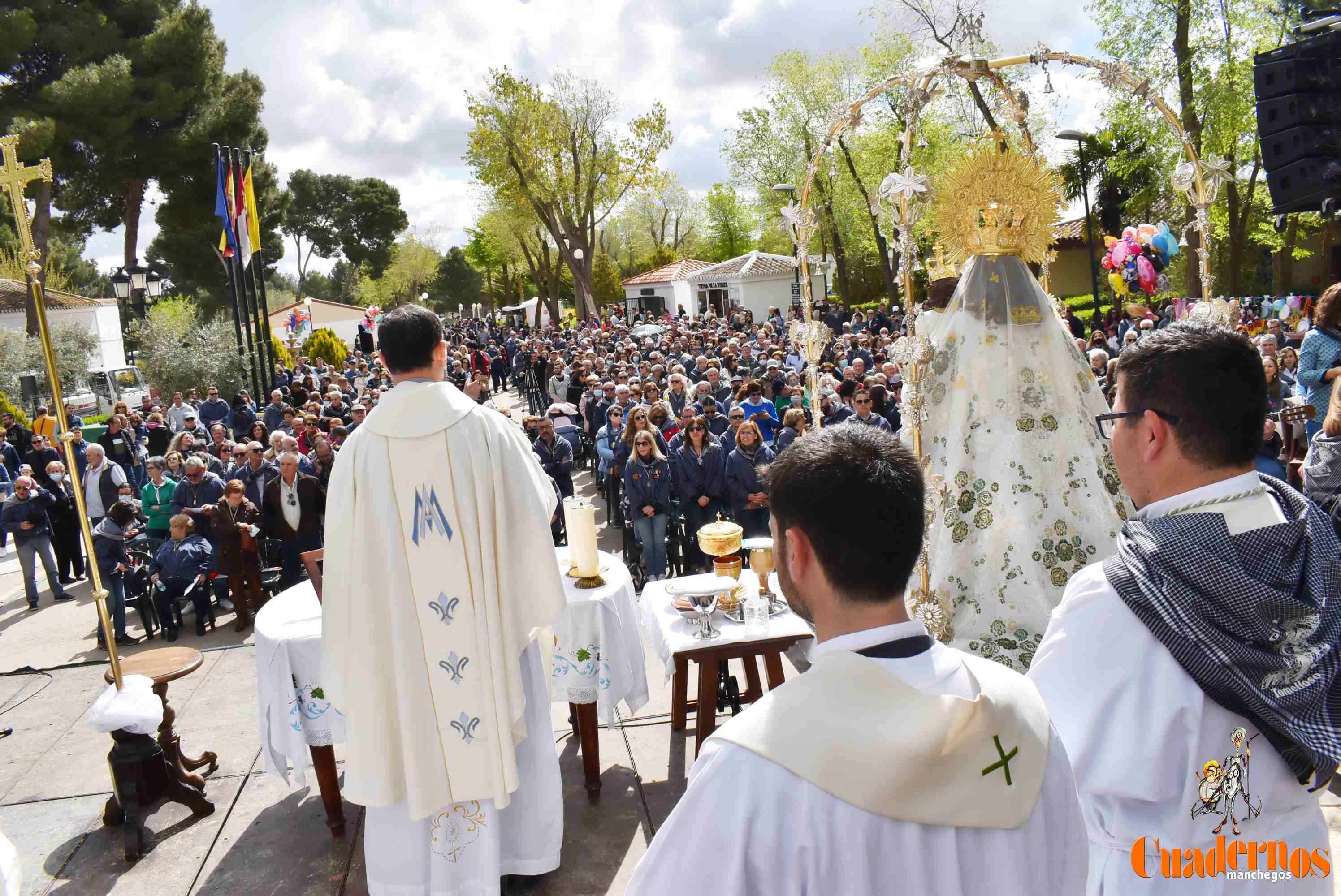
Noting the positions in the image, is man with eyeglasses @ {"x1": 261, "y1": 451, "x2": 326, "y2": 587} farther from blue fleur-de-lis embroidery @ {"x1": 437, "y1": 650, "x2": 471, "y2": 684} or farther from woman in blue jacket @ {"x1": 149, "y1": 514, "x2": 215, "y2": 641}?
blue fleur-de-lis embroidery @ {"x1": 437, "y1": 650, "x2": 471, "y2": 684}

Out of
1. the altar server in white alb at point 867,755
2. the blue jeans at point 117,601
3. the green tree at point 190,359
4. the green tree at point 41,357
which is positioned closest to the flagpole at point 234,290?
the green tree at point 190,359

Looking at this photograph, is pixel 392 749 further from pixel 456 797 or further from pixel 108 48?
pixel 108 48

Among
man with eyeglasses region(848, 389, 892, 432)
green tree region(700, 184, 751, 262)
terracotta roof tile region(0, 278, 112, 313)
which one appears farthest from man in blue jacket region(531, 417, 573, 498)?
green tree region(700, 184, 751, 262)

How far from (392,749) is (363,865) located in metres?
0.96

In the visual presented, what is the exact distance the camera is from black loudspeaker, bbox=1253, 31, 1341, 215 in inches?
217

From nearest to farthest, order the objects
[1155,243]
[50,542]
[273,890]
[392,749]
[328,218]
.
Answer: [392,749] → [273,890] → [50,542] → [1155,243] → [328,218]

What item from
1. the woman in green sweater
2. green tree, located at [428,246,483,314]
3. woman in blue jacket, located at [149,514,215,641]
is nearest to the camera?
woman in blue jacket, located at [149,514,215,641]

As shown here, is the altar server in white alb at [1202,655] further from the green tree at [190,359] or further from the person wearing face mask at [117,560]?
the green tree at [190,359]

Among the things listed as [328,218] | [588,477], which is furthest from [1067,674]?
[328,218]

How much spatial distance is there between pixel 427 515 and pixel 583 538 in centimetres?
118

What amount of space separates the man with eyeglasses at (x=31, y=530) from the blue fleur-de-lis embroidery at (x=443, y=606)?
25.8 feet

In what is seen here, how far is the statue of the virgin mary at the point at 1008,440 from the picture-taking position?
4.89 metres

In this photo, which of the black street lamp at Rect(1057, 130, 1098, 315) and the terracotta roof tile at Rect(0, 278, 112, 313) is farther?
the terracotta roof tile at Rect(0, 278, 112, 313)

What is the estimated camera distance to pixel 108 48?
2514 centimetres
